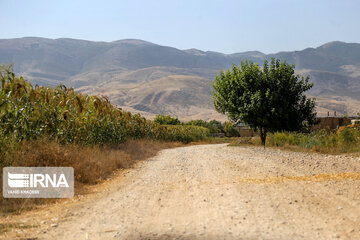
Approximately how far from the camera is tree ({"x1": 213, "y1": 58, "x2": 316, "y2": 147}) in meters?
22.0

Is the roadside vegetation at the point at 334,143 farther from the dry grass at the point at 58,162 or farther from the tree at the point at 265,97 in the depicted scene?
the dry grass at the point at 58,162

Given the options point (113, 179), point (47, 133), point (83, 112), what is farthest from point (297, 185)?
point (83, 112)

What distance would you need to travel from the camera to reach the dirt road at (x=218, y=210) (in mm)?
4461

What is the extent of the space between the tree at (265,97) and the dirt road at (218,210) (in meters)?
13.3

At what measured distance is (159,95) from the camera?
181m

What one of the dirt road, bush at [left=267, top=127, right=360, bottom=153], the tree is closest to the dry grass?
the dirt road

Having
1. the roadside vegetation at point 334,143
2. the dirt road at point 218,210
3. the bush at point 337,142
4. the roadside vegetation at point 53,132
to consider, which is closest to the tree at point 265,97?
the roadside vegetation at point 334,143

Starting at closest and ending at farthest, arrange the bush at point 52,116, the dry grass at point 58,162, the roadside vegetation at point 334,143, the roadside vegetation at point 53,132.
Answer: the dry grass at point 58,162
the roadside vegetation at point 53,132
the bush at point 52,116
the roadside vegetation at point 334,143

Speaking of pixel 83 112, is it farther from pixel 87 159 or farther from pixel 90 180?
pixel 90 180

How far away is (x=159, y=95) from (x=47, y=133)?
170765mm

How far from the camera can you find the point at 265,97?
2191 centimetres

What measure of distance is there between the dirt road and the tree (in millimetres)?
13339

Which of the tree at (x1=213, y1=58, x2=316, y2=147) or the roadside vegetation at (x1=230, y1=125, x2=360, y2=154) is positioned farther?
the tree at (x1=213, y1=58, x2=316, y2=147)

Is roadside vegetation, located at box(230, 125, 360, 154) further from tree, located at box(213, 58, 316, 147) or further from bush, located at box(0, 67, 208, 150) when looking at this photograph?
bush, located at box(0, 67, 208, 150)
